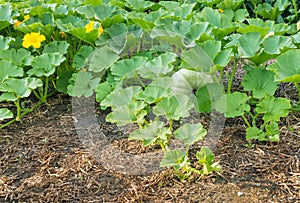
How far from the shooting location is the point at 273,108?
2.35 meters

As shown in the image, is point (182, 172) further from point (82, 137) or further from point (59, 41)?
point (59, 41)

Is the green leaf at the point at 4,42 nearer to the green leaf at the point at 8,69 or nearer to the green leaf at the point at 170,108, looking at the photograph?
the green leaf at the point at 8,69

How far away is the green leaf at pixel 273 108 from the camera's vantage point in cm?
232

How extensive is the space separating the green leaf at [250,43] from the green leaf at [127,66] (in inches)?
21.7

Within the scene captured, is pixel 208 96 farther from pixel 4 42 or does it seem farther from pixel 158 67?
pixel 4 42

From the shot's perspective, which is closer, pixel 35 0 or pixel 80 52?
pixel 80 52

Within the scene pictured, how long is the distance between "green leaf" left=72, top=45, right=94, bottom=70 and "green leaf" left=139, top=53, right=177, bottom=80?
497mm

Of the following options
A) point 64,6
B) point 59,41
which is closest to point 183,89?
point 59,41

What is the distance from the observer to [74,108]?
2.81m

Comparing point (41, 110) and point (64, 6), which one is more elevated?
point (64, 6)

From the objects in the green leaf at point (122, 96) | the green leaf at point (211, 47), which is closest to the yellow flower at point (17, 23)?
the green leaf at point (122, 96)

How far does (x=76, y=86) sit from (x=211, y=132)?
A: 88 centimetres

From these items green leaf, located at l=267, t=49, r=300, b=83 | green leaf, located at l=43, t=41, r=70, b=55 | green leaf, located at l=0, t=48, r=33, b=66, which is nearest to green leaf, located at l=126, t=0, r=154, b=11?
green leaf, located at l=43, t=41, r=70, b=55

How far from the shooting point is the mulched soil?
208cm
